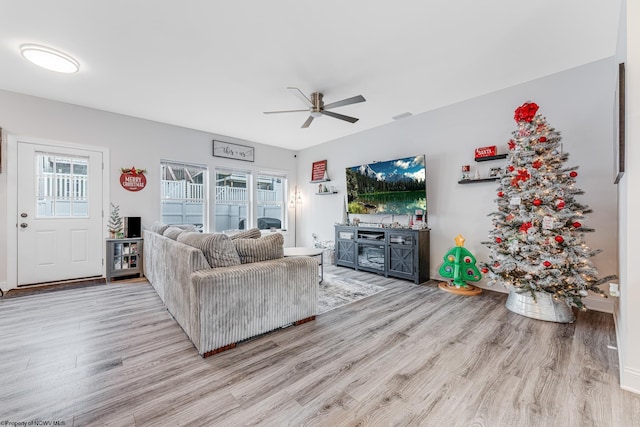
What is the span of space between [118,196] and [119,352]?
10.7 feet

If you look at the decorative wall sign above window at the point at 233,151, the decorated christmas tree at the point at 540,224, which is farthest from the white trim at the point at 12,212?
the decorated christmas tree at the point at 540,224

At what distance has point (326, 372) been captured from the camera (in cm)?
182

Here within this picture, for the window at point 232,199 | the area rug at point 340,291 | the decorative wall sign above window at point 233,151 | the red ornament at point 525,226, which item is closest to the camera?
the red ornament at point 525,226

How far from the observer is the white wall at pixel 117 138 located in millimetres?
3626

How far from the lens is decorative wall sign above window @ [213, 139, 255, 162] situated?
548cm

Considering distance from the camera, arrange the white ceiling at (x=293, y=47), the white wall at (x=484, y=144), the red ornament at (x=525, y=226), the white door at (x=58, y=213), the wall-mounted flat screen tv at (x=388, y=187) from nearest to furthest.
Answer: the white ceiling at (x=293, y=47) → the red ornament at (x=525, y=226) → the white wall at (x=484, y=144) → the white door at (x=58, y=213) → the wall-mounted flat screen tv at (x=388, y=187)

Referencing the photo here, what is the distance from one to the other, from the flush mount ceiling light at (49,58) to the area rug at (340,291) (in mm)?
3834

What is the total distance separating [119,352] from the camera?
2.06 metres

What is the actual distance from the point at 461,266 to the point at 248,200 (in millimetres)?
4547

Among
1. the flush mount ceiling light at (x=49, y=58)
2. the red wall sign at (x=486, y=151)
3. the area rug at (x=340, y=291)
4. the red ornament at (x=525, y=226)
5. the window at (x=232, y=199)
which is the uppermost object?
the flush mount ceiling light at (x=49, y=58)

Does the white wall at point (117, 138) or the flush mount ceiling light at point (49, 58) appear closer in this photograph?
the flush mount ceiling light at point (49, 58)

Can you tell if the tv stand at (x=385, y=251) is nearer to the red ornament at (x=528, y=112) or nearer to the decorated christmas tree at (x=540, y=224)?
the decorated christmas tree at (x=540, y=224)

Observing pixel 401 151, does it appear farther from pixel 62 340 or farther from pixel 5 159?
pixel 5 159

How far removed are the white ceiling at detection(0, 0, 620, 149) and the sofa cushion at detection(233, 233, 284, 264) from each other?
1.93m
